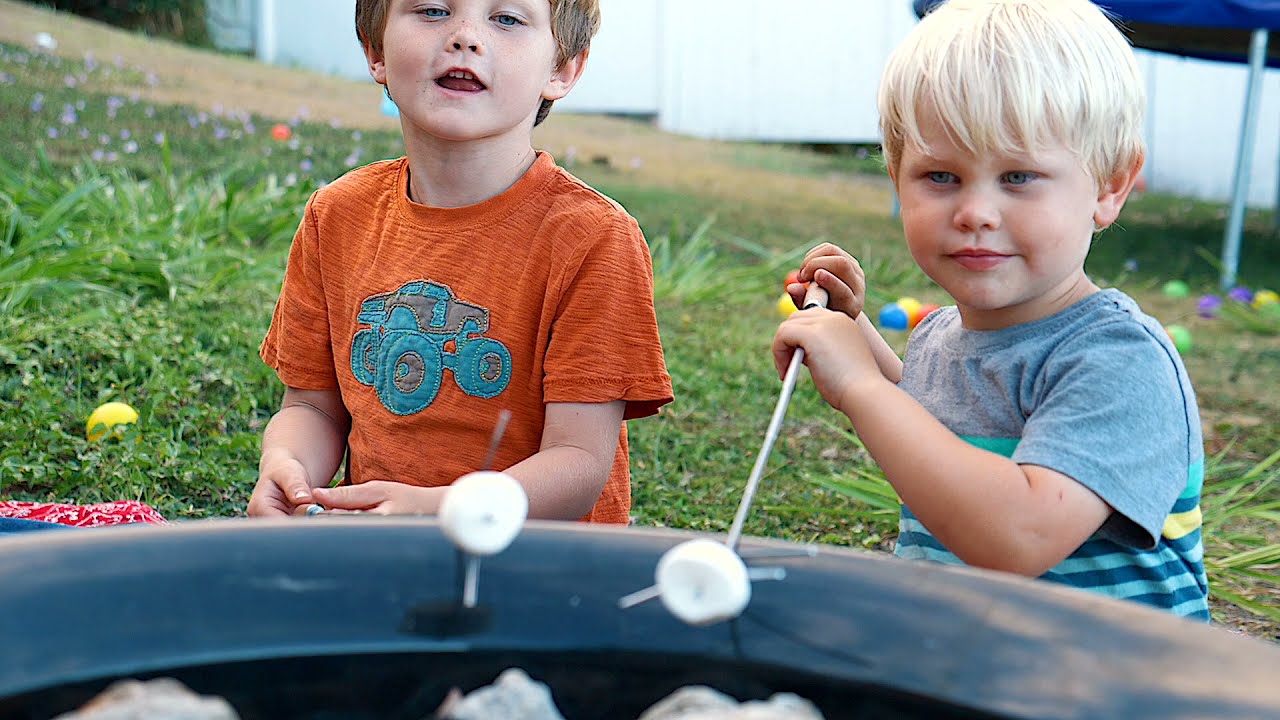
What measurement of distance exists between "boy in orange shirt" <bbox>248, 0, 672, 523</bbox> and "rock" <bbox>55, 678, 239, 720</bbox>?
2.79 feet

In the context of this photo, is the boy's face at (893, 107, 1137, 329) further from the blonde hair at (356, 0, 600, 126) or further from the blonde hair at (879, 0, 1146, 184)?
the blonde hair at (356, 0, 600, 126)

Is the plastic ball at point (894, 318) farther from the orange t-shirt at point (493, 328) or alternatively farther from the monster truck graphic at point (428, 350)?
the monster truck graphic at point (428, 350)

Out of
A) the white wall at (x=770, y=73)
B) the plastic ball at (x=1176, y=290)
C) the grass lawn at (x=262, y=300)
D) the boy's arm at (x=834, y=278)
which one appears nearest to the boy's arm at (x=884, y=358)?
the boy's arm at (x=834, y=278)

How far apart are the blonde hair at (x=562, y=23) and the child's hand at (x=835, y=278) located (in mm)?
467

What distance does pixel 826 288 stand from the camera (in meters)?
1.47

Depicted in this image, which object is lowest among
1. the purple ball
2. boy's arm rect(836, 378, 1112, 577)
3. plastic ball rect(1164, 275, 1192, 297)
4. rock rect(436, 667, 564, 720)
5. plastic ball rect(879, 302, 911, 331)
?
plastic ball rect(1164, 275, 1192, 297)

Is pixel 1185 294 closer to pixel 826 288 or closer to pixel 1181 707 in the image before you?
pixel 826 288

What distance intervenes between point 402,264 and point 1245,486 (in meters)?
1.94

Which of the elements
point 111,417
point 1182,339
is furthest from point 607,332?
point 1182,339

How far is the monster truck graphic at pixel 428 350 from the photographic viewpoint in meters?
1.59

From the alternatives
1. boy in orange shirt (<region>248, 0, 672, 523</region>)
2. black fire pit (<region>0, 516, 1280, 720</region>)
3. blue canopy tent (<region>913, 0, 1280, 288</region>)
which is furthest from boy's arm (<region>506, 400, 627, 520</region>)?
blue canopy tent (<region>913, 0, 1280, 288</region>)

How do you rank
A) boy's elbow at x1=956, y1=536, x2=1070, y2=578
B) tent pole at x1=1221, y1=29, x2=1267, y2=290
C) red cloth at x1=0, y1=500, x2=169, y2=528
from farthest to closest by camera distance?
tent pole at x1=1221, y1=29, x2=1267, y2=290 < red cloth at x1=0, y1=500, x2=169, y2=528 < boy's elbow at x1=956, y1=536, x2=1070, y2=578

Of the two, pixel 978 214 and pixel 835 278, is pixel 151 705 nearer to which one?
pixel 978 214

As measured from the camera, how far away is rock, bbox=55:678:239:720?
23.1 inches
